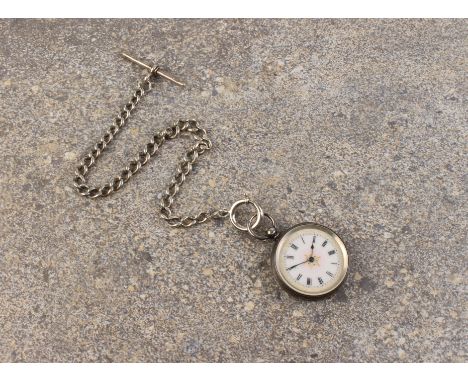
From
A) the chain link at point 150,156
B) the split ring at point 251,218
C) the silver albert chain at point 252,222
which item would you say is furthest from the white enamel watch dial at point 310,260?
the chain link at point 150,156

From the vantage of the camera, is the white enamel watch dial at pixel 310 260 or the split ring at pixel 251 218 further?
the split ring at pixel 251 218

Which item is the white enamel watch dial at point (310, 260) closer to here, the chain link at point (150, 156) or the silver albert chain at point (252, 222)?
the silver albert chain at point (252, 222)

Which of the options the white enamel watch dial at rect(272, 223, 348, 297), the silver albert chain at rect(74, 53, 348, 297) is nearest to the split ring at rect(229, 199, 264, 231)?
the silver albert chain at rect(74, 53, 348, 297)

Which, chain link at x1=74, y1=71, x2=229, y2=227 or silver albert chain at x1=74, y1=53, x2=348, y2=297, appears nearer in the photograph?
silver albert chain at x1=74, y1=53, x2=348, y2=297

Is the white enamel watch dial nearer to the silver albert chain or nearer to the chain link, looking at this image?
the silver albert chain

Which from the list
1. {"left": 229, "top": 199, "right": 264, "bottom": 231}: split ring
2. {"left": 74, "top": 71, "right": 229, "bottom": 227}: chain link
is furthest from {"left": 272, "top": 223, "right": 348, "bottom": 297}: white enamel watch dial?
{"left": 74, "top": 71, "right": 229, "bottom": 227}: chain link

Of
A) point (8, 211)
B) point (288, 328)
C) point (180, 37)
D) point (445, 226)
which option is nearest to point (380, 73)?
point (445, 226)

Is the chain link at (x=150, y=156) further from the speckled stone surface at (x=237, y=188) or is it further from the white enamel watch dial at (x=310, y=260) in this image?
the white enamel watch dial at (x=310, y=260)

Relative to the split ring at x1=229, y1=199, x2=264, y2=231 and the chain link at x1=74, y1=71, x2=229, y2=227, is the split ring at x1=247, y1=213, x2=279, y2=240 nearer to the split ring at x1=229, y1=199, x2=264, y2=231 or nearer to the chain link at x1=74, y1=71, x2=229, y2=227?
the split ring at x1=229, y1=199, x2=264, y2=231
